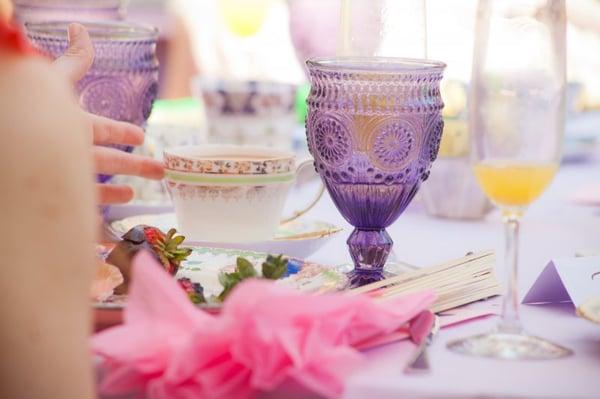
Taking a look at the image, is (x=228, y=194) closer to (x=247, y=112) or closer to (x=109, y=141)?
(x=109, y=141)

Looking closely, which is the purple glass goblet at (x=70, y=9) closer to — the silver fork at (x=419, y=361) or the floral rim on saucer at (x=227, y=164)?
the floral rim on saucer at (x=227, y=164)

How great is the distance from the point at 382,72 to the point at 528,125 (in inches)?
7.9

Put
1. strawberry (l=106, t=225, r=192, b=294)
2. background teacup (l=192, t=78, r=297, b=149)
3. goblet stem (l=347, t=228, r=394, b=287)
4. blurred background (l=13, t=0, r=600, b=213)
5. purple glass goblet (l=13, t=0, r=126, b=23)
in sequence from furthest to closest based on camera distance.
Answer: background teacup (l=192, t=78, r=297, b=149) → purple glass goblet (l=13, t=0, r=126, b=23) → blurred background (l=13, t=0, r=600, b=213) → goblet stem (l=347, t=228, r=394, b=287) → strawberry (l=106, t=225, r=192, b=294)

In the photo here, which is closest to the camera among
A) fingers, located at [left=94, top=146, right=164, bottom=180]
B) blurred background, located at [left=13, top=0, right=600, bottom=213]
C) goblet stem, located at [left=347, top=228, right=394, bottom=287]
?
goblet stem, located at [left=347, top=228, right=394, bottom=287]

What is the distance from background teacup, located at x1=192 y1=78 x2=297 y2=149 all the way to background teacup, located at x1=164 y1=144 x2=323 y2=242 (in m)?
0.62

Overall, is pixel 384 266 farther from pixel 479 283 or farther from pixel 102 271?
pixel 102 271

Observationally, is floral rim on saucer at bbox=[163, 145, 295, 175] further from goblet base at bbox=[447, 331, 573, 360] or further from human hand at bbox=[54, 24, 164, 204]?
goblet base at bbox=[447, 331, 573, 360]

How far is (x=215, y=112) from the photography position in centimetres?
173

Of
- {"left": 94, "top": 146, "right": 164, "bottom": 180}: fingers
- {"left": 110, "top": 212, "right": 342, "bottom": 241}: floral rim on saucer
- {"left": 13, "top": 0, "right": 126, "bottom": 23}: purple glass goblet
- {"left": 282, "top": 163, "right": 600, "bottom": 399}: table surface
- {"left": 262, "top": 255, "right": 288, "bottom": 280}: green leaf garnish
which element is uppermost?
{"left": 13, "top": 0, "right": 126, "bottom": 23}: purple glass goblet

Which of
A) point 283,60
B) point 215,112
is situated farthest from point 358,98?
point 283,60

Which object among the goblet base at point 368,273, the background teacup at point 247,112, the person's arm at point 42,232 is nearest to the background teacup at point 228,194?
the goblet base at point 368,273

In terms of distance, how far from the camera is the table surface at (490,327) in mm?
702

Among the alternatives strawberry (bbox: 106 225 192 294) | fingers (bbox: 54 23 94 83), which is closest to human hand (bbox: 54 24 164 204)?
fingers (bbox: 54 23 94 83)

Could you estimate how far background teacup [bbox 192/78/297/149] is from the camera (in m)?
1.71
